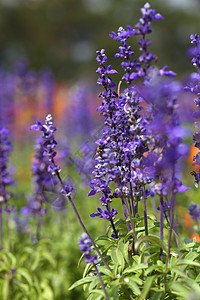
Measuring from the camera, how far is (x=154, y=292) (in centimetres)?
214

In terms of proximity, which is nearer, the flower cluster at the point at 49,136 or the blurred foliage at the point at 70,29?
the flower cluster at the point at 49,136

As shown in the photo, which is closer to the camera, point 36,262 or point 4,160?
point 4,160

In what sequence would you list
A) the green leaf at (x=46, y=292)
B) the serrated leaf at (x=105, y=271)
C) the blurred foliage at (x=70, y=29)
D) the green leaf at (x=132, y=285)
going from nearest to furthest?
A: the green leaf at (x=132, y=285) < the serrated leaf at (x=105, y=271) < the green leaf at (x=46, y=292) < the blurred foliage at (x=70, y=29)

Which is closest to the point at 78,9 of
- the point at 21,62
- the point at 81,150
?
the point at 21,62

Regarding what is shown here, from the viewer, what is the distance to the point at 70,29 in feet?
129

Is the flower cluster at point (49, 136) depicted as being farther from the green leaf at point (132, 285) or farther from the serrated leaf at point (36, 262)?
the serrated leaf at point (36, 262)

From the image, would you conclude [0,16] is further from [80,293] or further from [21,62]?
[80,293]

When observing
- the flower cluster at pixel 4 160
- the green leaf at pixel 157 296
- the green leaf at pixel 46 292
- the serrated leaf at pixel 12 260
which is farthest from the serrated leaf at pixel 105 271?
the green leaf at pixel 46 292

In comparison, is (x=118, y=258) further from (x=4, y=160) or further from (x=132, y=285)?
(x=4, y=160)

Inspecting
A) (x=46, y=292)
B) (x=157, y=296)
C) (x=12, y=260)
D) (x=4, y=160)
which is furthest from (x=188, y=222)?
(x=157, y=296)

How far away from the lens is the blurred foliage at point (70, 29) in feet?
112

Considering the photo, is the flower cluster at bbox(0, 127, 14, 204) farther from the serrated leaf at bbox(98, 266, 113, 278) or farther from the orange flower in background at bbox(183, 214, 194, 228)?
the orange flower in background at bbox(183, 214, 194, 228)

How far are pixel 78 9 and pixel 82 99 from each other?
31749 mm

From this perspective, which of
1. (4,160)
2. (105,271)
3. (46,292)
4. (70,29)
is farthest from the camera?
(70,29)
